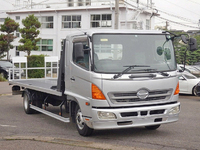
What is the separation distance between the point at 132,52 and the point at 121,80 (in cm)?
80

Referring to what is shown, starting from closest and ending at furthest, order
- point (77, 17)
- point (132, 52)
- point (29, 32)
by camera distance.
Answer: point (132, 52) < point (29, 32) < point (77, 17)

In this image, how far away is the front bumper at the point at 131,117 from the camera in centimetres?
768

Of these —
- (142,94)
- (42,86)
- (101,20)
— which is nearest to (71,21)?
(101,20)

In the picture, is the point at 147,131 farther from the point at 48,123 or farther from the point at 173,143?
the point at 48,123

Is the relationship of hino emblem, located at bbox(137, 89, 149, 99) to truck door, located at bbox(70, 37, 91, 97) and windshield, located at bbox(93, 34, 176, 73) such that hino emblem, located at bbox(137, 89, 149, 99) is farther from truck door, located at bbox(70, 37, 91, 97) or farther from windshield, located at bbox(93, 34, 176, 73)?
truck door, located at bbox(70, 37, 91, 97)

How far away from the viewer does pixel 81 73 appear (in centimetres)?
819

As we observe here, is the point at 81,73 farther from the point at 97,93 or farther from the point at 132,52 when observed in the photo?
the point at 132,52

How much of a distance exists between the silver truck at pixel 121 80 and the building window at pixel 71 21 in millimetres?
34073

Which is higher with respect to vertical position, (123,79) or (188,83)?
(123,79)

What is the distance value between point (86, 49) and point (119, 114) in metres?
1.49

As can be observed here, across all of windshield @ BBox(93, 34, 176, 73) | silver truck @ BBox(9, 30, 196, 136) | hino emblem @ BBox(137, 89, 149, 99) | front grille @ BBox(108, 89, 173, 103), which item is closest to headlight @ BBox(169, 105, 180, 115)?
silver truck @ BBox(9, 30, 196, 136)

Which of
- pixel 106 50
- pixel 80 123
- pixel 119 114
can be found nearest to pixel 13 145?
pixel 80 123

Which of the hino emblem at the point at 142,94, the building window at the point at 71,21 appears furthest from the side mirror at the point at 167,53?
the building window at the point at 71,21

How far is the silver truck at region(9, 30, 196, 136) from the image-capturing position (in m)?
7.71
